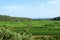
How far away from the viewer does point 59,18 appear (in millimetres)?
132875

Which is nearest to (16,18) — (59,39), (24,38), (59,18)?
(59,18)

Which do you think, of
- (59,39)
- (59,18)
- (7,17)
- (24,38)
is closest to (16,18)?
(7,17)

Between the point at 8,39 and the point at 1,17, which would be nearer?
the point at 8,39

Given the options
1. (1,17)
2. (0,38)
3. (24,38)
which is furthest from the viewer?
(1,17)

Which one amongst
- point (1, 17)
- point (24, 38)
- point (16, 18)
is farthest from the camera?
point (16, 18)

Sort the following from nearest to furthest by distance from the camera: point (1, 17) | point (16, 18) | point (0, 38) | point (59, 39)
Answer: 1. point (0, 38)
2. point (59, 39)
3. point (1, 17)
4. point (16, 18)

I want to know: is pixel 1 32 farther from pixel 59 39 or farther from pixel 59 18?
pixel 59 18

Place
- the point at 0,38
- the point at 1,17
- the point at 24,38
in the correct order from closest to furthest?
the point at 0,38 < the point at 24,38 < the point at 1,17

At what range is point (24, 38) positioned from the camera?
2716 centimetres

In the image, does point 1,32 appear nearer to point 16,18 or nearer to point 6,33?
point 6,33

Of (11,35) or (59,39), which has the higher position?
(11,35)

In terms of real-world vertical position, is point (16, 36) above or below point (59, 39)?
above

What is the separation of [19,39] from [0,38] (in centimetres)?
256

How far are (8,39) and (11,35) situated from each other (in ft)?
2.41
